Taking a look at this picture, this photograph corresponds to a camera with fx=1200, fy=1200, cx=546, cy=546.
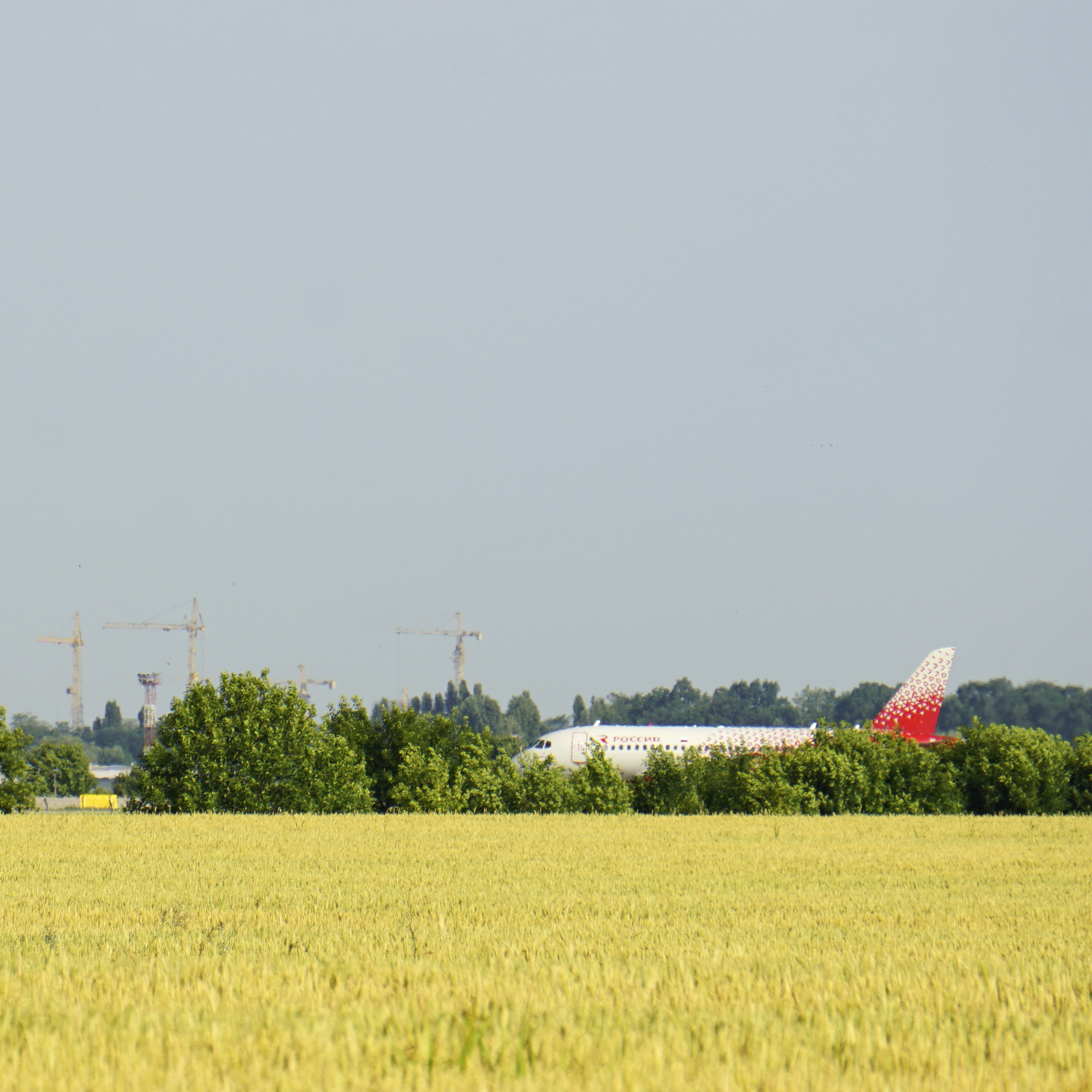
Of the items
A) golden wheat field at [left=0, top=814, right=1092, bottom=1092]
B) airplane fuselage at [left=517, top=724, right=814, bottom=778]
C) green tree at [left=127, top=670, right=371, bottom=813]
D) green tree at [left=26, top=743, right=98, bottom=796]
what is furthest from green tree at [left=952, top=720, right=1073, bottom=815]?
green tree at [left=26, top=743, right=98, bottom=796]

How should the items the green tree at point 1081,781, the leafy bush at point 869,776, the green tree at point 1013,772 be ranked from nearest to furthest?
the leafy bush at point 869,776 → the green tree at point 1013,772 → the green tree at point 1081,781

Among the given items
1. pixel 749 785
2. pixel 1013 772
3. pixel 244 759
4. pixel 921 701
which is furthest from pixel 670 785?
pixel 921 701

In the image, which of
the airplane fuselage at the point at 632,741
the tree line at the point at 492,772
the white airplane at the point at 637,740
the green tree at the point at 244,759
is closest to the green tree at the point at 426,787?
the tree line at the point at 492,772

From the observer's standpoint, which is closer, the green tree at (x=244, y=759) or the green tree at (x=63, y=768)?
the green tree at (x=244, y=759)

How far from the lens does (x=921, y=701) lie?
101312 millimetres

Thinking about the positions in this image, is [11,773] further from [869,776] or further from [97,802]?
[97,802]

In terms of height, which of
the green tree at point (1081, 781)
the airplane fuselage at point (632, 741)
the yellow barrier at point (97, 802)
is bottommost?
the yellow barrier at point (97, 802)

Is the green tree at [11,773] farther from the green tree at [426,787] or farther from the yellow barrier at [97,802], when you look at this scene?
the yellow barrier at [97,802]

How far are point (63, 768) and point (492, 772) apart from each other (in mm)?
126178

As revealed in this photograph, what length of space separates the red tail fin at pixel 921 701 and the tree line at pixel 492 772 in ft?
110

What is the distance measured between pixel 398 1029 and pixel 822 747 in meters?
57.9

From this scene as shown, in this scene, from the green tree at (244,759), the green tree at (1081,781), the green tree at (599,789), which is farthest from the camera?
the green tree at (1081,781)

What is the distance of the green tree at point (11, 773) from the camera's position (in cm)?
6134

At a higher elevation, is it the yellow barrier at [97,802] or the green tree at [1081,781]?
the green tree at [1081,781]
